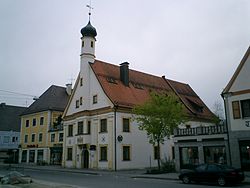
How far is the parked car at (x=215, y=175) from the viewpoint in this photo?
1862 cm

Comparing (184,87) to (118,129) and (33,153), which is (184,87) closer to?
(118,129)

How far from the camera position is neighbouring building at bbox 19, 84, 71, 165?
164ft

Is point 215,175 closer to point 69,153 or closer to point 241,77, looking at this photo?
point 241,77

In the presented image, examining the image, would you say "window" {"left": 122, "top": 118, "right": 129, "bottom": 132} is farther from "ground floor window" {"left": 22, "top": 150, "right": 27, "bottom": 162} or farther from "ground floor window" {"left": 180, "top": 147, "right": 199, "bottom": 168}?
"ground floor window" {"left": 22, "top": 150, "right": 27, "bottom": 162}

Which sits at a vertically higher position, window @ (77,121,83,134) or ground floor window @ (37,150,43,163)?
window @ (77,121,83,134)

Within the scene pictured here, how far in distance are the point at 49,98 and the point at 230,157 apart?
37.9m

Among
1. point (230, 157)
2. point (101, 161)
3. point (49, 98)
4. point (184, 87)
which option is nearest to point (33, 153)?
point (49, 98)

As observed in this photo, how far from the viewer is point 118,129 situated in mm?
36031

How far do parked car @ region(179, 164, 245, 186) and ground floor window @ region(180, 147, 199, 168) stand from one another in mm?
7885

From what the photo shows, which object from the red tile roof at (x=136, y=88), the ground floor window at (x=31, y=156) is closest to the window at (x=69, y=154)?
the red tile roof at (x=136, y=88)

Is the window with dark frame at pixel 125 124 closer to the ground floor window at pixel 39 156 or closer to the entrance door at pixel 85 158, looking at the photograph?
the entrance door at pixel 85 158

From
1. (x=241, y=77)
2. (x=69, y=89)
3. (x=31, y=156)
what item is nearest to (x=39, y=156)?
(x=31, y=156)

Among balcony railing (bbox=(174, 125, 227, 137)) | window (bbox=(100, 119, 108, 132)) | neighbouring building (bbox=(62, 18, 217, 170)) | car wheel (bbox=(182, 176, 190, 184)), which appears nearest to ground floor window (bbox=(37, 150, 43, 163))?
neighbouring building (bbox=(62, 18, 217, 170))

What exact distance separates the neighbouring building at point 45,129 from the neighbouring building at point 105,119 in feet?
23.4
